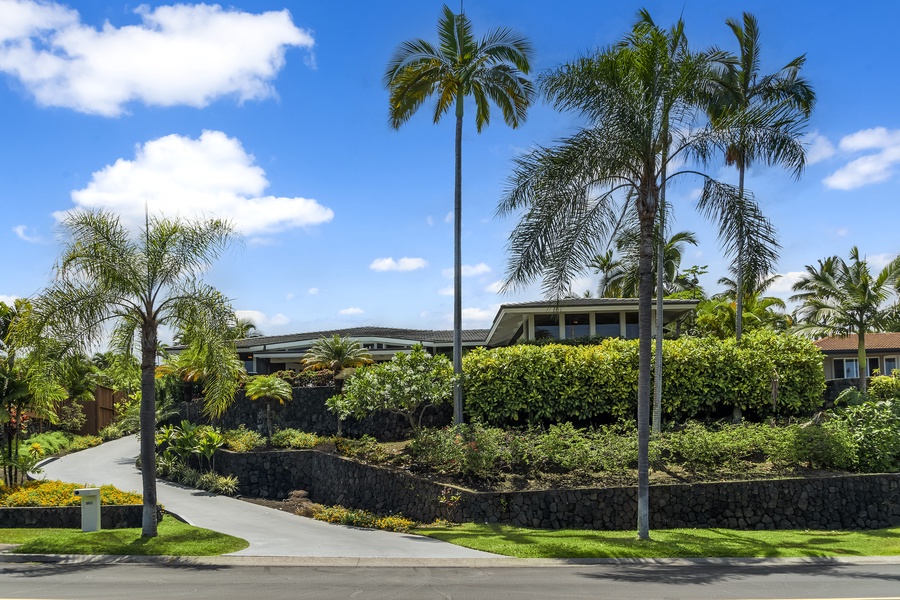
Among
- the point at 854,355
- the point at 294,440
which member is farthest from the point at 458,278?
the point at 854,355

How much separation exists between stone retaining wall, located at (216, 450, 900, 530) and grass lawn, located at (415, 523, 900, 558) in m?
0.56

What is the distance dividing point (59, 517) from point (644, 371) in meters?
13.4

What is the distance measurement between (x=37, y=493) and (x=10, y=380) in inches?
161

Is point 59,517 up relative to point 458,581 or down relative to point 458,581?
down

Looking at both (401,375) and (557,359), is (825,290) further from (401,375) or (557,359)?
(401,375)

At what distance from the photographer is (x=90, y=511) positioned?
612 inches

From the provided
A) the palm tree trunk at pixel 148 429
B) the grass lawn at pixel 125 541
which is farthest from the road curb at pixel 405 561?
the palm tree trunk at pixel 148 429

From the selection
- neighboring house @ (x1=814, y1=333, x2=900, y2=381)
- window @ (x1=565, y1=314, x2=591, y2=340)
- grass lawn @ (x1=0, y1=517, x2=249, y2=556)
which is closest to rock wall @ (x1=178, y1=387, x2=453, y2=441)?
window @ (x1=565, y1=314, x2=591, y2=340)

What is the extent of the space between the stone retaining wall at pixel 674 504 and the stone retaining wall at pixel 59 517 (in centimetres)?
609

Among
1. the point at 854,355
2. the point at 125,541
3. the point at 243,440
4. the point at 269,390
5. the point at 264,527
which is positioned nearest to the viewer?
the point at 125,541

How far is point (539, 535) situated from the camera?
Answer: 1520cm

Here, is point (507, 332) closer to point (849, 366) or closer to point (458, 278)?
point (458, 278)

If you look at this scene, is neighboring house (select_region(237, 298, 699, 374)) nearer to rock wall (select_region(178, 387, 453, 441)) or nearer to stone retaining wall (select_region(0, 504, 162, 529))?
rock wall (select_region(178, 387, 453, 441))

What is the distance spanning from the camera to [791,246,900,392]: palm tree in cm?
2723
